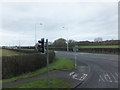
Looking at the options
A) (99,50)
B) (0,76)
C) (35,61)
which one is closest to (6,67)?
(0,76)

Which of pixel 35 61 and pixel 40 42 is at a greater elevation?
pixel 40 42

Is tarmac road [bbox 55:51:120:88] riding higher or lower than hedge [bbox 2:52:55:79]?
lower

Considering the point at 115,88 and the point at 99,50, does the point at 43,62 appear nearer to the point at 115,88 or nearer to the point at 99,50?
the point at 115,88

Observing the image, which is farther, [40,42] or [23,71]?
[23,71]

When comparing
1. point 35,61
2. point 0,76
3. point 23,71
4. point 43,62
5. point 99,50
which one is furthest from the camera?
point 99,50

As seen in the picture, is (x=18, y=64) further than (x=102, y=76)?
Yes

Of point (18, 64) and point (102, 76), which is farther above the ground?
point (18, 64)

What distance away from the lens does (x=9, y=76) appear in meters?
17.0

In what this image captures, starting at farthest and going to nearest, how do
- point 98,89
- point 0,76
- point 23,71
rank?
1. point 23,71
2. point 0,76
3. point 98,89

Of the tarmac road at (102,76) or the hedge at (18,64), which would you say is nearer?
the tarmac road at (102,76)

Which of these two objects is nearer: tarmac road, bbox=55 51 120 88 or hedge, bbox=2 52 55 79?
tarmac road, bbox=55 51 120 88

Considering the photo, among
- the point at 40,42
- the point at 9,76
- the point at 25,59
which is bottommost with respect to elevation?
the point at 9,76

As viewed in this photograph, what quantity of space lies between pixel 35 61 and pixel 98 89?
10585 millimetres

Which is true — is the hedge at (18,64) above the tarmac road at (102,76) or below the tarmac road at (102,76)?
above
